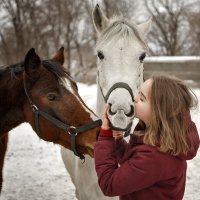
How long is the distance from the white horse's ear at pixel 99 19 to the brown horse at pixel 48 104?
0.94 m

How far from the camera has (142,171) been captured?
5.62 feet

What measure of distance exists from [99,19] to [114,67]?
31.6 inches

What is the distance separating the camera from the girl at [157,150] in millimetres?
1729

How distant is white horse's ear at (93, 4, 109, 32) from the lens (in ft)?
11.3

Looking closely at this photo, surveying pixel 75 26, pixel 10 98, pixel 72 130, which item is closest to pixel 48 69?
pixel 10 98

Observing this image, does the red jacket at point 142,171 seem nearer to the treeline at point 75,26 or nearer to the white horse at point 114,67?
the white horse at point 114,67

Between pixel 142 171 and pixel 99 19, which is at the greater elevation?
pixel 99 19

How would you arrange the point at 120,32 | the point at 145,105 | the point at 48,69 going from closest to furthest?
the point at 145,105
the point at 48,69
the point at 120,32

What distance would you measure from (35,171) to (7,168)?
592 mm

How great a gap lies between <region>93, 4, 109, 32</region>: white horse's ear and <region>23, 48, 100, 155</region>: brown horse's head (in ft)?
3.22

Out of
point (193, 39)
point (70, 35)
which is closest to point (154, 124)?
point (70, 35)

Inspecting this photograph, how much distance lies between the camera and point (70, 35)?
25906 mm

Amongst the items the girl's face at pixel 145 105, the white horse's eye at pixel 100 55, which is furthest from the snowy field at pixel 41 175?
the girl's face at pixel 145 105

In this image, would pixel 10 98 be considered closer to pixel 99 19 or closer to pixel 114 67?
pixel 114 67
